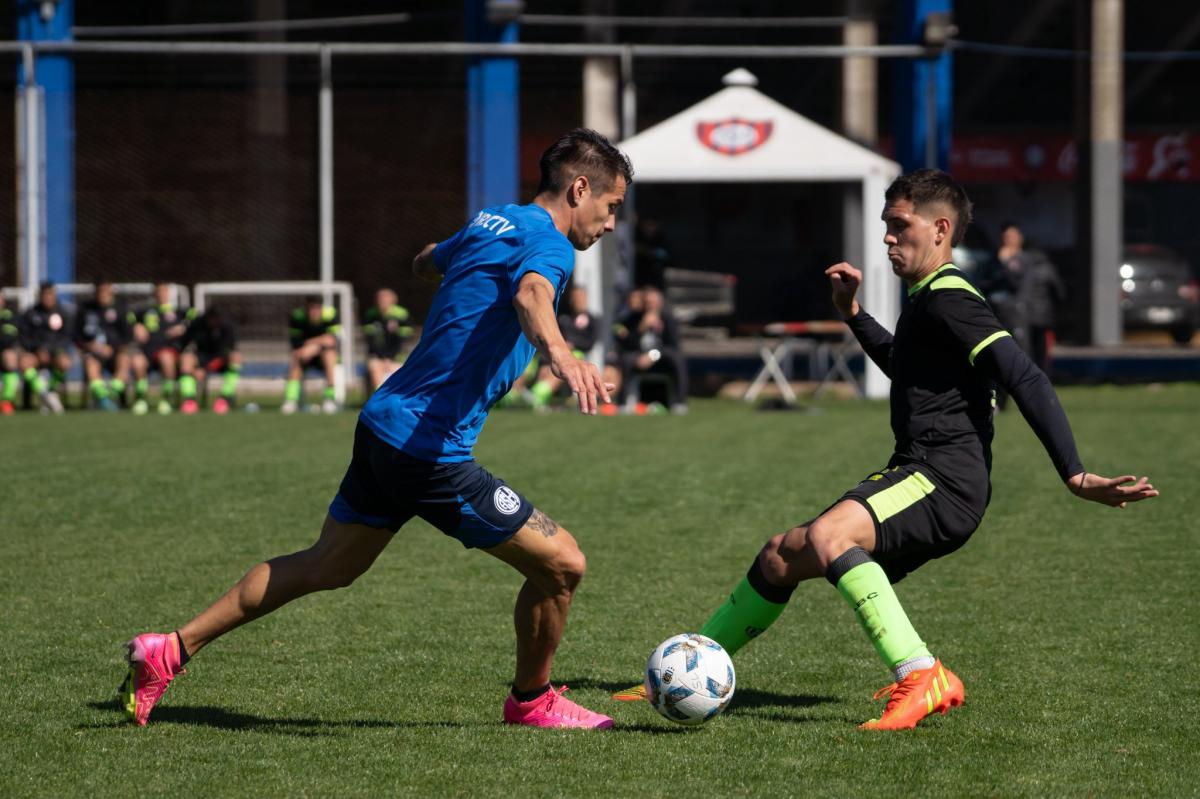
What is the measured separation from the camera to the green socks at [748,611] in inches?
194

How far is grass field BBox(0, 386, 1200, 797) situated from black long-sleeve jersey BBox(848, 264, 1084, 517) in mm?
756

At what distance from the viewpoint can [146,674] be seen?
4.64 m

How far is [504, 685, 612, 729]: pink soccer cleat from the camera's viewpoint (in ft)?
15.5

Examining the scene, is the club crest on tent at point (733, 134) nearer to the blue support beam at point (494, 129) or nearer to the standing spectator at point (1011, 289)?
the blue support beam at point (494, 129)

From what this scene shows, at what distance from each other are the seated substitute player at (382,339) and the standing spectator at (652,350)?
2519 millimetres

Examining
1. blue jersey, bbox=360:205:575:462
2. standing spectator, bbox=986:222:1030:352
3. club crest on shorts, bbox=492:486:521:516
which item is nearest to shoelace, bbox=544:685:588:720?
club crest on shorts, bbox=492:486:521:516

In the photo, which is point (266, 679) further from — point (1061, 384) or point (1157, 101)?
point (1157, 101)

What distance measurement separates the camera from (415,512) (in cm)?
450

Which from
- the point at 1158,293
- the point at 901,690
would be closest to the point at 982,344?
the point at 901,690

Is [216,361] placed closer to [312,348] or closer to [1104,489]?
[312,348]

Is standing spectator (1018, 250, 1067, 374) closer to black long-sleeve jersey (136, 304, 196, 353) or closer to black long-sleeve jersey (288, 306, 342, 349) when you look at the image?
black long-sleeve jersey (288, 306, 342, 349)

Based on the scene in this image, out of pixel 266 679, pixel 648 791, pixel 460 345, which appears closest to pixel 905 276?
pixel 460 345

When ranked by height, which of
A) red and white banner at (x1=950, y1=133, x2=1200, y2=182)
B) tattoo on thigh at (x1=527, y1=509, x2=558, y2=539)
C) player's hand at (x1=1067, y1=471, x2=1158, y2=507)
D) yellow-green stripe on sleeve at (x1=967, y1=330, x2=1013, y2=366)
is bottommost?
tattoo on thigh at (x1=527, y1=509, x2=558, y2=539)

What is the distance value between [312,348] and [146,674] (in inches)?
528
